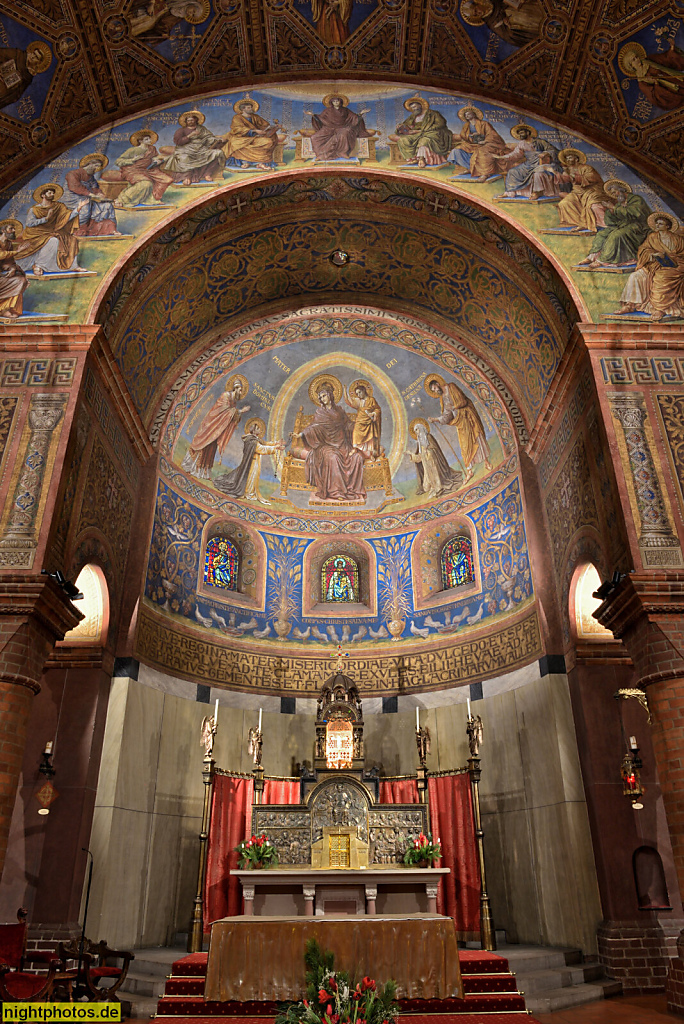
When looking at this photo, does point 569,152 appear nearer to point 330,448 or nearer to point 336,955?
point 330,448

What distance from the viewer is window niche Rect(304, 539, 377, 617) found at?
18.3 meters

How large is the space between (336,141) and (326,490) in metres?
8.27

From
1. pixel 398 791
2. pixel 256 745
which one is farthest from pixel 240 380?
pixel 398 791

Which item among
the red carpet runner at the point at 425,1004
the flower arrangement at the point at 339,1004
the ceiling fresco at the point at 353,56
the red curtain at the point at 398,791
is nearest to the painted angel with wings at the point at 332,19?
the ceiling fresco at the point at 353,56

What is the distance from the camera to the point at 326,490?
1916 centimetres

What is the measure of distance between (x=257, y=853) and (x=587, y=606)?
754 centimetres

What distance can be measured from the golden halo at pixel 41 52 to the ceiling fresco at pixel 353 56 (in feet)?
0.17

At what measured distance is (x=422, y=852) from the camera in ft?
40.9

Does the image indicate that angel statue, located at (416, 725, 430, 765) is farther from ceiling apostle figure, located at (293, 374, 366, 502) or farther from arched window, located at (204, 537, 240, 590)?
ceiling apostle figure, located at (293, 374, 366, 502)

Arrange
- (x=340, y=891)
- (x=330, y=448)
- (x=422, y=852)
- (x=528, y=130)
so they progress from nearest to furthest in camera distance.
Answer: (x=340, y=891), (x=422, y=852), (x=528, y=130), (x=330, y=448)

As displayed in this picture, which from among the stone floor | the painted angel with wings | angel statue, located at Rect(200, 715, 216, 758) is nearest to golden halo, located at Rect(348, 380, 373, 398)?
the painted angel with wings

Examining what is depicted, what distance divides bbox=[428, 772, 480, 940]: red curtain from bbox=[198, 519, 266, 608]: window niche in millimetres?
6303

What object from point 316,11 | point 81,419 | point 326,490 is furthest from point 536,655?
point 316,11

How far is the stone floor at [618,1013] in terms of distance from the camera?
8750mm
